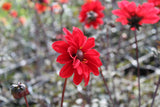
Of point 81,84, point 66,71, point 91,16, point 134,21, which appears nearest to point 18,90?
point 66,71

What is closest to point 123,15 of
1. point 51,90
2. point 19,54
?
point 51,90

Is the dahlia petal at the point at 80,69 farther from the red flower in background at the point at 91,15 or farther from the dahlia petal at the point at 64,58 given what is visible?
the red flower in background at the point at 91,15

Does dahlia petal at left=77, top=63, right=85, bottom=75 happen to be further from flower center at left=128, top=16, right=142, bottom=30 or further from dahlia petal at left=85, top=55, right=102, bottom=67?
flower center at left=128, top=16, right=142, bottom=30

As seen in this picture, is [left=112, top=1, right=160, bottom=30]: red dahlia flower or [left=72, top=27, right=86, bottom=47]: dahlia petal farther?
[left=112, top=1, right=160, bottom=30]: red dahlia flower

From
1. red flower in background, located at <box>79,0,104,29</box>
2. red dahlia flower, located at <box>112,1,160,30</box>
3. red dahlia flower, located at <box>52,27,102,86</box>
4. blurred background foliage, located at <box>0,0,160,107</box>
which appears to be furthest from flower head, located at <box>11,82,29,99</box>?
red flower in background, located at <box>79,0,104,29</box>

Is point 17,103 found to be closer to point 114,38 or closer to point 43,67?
point 43,67

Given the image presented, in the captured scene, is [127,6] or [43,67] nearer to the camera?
[127,6]
